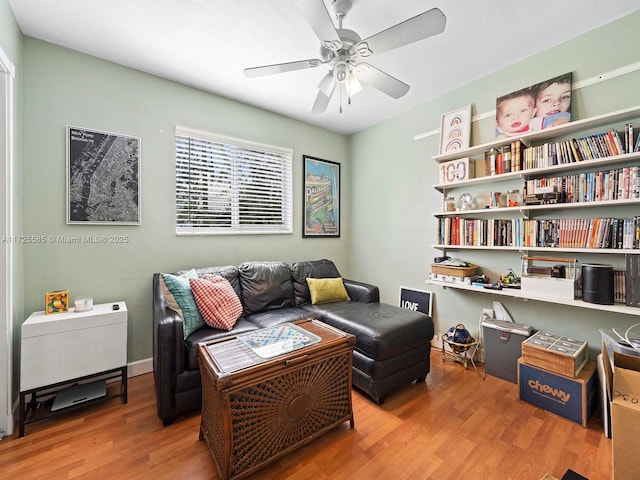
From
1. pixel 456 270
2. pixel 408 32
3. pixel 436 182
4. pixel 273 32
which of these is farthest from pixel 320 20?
pixel 456 270

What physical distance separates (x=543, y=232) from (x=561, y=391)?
1.12 metres

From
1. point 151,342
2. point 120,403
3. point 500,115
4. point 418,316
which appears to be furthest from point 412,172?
point 120,403

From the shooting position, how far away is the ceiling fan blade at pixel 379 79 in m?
1.82

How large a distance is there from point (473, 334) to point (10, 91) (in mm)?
3947

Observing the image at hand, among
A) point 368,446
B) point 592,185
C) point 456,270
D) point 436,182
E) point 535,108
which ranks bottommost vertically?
point 368,446

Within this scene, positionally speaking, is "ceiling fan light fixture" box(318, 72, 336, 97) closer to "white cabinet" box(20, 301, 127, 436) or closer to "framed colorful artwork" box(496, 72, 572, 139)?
"framed colorful artwork" box(496, 72, 572, 139)

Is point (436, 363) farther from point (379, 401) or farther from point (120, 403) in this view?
point (120, 403)

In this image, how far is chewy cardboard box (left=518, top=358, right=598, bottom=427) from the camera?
178 cm

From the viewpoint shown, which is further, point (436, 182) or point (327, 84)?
point (436, 182)

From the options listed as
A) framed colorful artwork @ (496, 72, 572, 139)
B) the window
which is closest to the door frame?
the window

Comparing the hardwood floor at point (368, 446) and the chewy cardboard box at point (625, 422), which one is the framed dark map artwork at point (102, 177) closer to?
the hardwood floor at point (368, 446)

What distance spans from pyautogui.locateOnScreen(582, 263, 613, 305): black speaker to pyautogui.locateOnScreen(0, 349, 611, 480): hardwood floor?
78 centimetres

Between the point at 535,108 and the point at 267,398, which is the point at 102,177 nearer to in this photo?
the point at 267,398

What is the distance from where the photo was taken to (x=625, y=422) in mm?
1286
